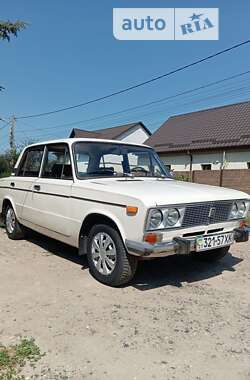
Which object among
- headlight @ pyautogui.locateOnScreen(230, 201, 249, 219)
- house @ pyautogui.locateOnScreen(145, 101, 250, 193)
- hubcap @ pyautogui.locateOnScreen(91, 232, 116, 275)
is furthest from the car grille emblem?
house @ pyautogui.locateOnScreen(145, 101, 250, 193)

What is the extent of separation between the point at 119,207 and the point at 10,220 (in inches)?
144

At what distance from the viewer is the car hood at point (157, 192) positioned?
12.7 feet

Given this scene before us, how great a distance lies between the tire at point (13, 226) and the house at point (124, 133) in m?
32.1

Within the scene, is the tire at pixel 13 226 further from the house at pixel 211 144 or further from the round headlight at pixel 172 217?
the house at pixel 211 144

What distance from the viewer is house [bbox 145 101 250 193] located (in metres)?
20.1

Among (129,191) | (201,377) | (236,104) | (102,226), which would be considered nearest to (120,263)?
(102,226)

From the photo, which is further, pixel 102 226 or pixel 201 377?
pixel 102 226

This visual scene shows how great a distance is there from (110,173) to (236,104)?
24608 mm

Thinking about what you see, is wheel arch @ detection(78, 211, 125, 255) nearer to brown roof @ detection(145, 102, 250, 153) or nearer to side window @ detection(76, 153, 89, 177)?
side window @ detection(76, 153, 89, 177)

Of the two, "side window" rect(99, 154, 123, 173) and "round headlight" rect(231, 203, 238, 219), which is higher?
"side window" rect(99, 154, 123, 173)

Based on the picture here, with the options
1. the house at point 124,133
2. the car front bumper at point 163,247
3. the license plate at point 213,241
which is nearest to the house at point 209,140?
the house at point 124,133

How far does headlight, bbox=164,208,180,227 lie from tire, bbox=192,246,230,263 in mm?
1688

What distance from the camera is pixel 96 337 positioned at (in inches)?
124

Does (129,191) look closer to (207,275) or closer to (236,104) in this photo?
(207,275)
